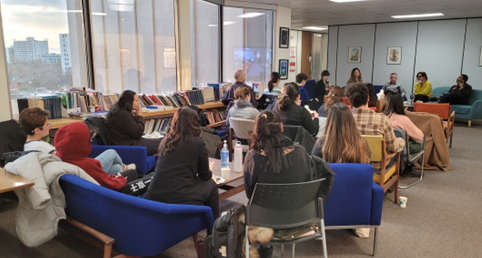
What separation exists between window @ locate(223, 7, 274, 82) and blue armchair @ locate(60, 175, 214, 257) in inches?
214

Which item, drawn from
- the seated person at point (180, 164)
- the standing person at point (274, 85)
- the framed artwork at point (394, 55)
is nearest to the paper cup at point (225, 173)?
the seated person at point (180, 164)

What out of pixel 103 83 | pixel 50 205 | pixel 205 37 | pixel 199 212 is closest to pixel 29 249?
pixel 50 205

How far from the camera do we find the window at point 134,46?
5273 mm

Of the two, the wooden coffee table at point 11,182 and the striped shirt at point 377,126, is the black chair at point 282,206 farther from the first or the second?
the striped shirt at point 377,126

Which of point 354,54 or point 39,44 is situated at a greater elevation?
point 354,54

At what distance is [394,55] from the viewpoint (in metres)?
11.9

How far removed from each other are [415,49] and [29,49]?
10921 mm

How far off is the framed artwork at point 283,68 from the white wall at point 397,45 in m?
5.02

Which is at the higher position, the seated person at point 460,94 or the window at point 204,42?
the window at point 204,42

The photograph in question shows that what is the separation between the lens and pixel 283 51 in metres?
8.59

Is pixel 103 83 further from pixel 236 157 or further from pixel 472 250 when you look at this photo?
pixel 472 250

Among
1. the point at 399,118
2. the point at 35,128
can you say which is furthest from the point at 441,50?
the point at 35,128

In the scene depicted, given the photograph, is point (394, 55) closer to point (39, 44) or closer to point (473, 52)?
point (473, 52)

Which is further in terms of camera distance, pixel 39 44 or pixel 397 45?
pixel 397 45
